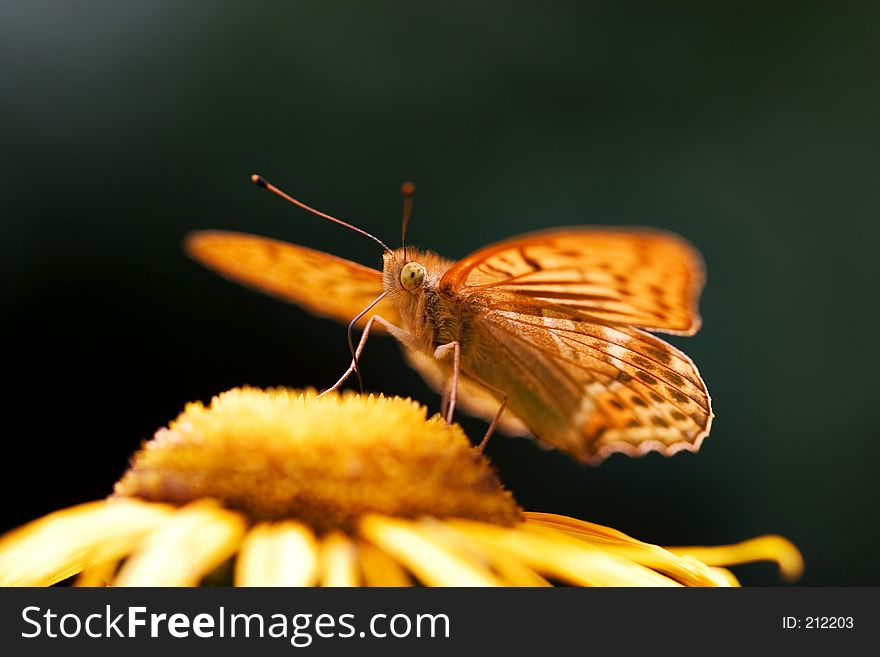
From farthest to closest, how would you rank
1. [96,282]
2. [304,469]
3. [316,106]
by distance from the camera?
[316,106] < [96,282] < [304,469]

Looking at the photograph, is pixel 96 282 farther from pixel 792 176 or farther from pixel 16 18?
pixel 792 176

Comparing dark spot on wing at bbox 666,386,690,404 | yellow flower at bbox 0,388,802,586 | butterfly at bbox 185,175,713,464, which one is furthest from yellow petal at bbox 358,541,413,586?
dark spot on wing at bbox 666,386,690,404

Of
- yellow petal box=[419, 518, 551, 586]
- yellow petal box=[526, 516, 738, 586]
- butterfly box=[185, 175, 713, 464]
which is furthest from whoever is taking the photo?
butterfly box=[185, 175, 713, 464]

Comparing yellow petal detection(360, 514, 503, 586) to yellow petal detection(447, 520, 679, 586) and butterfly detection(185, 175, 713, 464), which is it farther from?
butterfly detection(185, 175, 713, 464)

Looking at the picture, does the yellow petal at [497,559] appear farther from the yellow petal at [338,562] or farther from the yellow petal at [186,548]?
the yellow petal at [186,548]

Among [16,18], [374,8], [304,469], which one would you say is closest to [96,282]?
[16,18]

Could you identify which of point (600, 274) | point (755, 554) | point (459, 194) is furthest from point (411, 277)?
point (459, 194)
